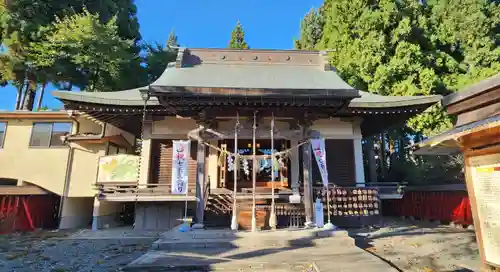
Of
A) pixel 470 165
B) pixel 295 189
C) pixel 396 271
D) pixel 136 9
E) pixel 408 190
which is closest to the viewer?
pixel 470 165

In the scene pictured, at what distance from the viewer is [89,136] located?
12141 millimetres

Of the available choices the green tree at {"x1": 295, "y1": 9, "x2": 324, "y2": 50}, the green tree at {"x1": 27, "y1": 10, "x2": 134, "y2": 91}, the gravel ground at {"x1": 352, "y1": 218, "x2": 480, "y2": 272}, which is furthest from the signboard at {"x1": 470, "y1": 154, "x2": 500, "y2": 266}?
the green tree at {"x1": 295, "y1": 9, "x2": 324, "y2": 50}

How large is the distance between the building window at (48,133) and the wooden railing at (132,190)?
4142 millimetres

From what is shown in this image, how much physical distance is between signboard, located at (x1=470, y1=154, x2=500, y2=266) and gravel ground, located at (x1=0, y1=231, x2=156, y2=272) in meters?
6.66

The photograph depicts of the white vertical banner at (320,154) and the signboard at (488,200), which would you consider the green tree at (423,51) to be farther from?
the signboard at (488,200)

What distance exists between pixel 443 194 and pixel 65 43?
2245cm

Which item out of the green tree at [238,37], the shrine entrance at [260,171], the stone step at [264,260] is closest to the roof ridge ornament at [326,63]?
the shrine entrance at [260,171]

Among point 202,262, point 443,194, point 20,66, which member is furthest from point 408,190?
point 20,66

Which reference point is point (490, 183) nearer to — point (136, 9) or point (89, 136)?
point (89, 136)

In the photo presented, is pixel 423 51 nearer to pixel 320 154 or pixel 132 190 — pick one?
pixel 320 154

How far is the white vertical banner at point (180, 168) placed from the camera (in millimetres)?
8875

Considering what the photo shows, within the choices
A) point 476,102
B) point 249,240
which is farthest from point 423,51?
point 249,240

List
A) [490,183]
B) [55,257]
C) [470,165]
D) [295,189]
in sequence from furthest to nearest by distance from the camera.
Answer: [295,189] < [55,257] < [470,165] < [490,183]

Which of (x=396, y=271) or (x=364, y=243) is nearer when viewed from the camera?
(x=396, y=271)
